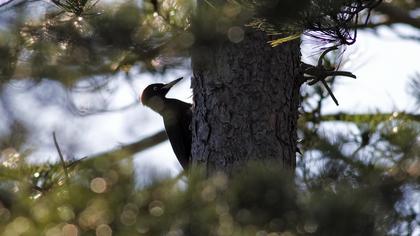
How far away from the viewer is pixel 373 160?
329 centimetres

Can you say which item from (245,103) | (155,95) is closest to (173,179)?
(245,103)

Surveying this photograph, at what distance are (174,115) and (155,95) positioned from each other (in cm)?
69

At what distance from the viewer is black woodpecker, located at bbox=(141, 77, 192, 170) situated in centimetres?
573

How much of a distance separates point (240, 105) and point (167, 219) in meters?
1.78

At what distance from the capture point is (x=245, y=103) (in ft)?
13.2

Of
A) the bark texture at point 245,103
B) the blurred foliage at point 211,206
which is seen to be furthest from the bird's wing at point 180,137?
the blurred foliage at point 211,206

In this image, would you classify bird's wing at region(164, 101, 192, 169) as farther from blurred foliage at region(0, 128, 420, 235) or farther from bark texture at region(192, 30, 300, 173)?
blurred foliage at region(0, 128, 420, 235)

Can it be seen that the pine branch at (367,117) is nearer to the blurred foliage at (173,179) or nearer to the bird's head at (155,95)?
the blurred foliage at (173,179)

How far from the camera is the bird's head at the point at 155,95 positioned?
6688mm

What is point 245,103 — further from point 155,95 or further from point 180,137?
point 155,95

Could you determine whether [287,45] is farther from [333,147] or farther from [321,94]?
[321,94]

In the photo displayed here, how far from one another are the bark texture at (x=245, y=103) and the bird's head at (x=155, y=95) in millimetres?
2465

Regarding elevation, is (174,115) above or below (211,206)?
below

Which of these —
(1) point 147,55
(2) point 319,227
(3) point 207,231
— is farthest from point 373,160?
(1) point 147,55
